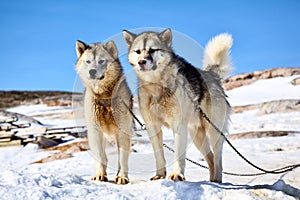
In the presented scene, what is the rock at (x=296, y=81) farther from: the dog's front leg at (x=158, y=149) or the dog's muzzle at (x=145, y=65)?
the dog's muzzle at (x=145, y=65)

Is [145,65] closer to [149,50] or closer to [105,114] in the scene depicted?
[149,50]

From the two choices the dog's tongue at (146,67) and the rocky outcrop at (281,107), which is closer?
the dog's tongue at (146,67)

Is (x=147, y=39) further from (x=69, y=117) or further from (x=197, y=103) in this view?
(x=69, y=117)

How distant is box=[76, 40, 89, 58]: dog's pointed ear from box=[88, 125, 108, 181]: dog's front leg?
0.86m

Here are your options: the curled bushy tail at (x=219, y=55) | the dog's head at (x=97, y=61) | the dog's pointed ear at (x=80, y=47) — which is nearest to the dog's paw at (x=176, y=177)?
the dog's head at (x=97, y=61)

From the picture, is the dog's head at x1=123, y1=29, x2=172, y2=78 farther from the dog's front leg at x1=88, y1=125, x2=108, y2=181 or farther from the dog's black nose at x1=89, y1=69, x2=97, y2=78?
the dog's front leg at x1=88, y1=125, x2=108, y2=181

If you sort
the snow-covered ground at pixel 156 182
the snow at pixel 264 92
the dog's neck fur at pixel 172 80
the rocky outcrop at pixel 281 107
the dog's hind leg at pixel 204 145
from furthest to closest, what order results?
1. the snow at pixel 264 92
2. the rocky outcrop at pixel 281 107
3. the dog's hind leg at pixel 204 145
4. the dog's neck fur at pixel 172 80
5. the snow-covered ground at pixel 156 182

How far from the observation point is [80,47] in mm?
5145

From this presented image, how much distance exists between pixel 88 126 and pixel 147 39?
4.13 feet

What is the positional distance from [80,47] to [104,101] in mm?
691

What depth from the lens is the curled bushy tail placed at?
6.07 m

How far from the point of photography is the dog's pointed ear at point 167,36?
475cm

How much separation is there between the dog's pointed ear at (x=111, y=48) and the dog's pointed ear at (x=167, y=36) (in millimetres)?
581

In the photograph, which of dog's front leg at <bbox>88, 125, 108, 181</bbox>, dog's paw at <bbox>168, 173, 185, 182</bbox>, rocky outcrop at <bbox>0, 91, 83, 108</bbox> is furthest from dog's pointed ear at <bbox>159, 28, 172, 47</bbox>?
rocky outcrop at <bbox>0, 91, 83, 108</bbox>
